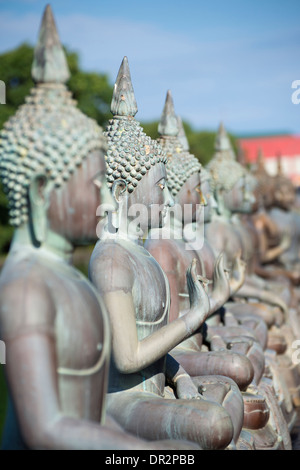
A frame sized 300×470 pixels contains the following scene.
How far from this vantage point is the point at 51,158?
3.60 metres

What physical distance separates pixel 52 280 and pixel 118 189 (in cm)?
162

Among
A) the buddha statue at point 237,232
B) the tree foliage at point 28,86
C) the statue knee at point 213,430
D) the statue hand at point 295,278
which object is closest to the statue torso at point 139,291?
the statue knee at point 213,430

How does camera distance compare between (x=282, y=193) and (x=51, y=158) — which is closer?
(x=51, y=158)

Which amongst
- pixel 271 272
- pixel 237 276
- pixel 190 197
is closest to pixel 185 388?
pixel 237 276

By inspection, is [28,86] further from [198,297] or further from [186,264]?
[198,297]

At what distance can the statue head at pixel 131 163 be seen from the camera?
502 cm

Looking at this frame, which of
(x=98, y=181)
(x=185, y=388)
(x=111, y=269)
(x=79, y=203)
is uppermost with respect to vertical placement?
(x=98, y=181)

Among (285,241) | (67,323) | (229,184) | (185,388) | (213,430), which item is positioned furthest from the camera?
(285,241)

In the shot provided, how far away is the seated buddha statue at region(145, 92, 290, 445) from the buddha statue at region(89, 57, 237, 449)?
56 centimetres

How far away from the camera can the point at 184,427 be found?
423 centimetres

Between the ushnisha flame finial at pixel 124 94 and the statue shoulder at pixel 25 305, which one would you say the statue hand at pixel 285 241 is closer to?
the ushnisha flame finial at pixel 124 94
